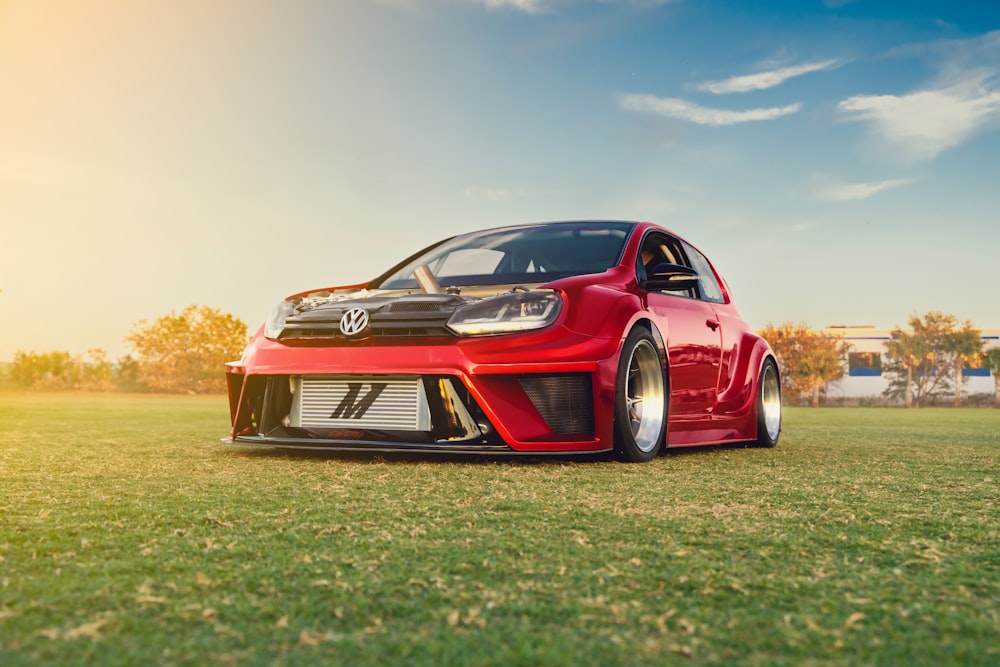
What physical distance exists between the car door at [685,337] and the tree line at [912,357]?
173 feet

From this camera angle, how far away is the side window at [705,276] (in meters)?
6.52

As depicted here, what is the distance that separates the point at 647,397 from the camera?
527cm

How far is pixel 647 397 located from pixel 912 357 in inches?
2381

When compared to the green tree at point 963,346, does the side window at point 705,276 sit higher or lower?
lower

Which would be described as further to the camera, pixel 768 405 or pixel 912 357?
pixel 912 357

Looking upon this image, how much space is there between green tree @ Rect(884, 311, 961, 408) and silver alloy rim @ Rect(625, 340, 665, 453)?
58.1 m

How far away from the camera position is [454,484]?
397 centimetres

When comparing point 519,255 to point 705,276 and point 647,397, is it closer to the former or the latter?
point 647,397

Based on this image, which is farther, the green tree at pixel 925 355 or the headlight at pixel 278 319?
the green tree at pixel 925 355

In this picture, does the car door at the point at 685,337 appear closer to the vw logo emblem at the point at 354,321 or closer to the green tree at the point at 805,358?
the vw logo emblem at the point at 354,321

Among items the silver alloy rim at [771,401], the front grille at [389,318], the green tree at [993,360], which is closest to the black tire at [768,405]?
the silver alloy rim at [771,401]

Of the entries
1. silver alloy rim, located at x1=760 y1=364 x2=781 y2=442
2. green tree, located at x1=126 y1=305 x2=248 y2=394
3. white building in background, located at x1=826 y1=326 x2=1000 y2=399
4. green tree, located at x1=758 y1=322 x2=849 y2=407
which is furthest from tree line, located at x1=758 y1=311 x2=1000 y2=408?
silver alloy rim, located at x1=760 y1=364 x2=781 y2=442

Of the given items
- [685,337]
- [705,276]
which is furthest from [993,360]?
[685,337]

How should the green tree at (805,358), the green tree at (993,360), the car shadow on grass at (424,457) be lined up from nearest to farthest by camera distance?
the car shadow on grass at (424,457) < the green tree at (805,358) < the green tree at (993,360)
